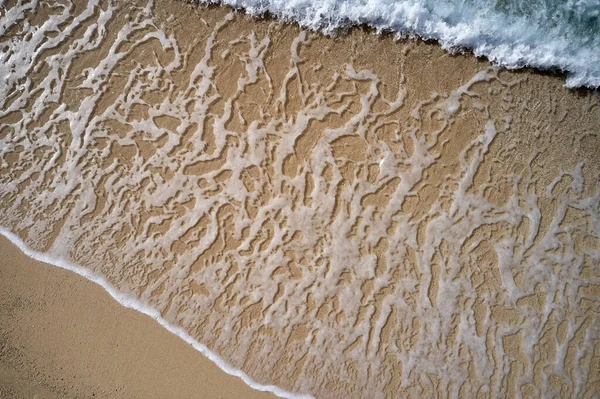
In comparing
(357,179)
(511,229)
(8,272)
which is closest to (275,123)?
(357,179)

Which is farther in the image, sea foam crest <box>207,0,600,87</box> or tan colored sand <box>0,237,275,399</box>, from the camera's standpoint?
sea foam crest <box>207,0,600,87</box>

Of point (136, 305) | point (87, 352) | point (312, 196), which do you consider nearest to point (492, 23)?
point (312, 196)

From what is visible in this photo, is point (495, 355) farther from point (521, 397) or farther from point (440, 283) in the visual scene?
point (440, 283)

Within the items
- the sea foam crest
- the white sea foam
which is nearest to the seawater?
the white sea foam

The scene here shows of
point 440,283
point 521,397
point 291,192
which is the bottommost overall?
point 521,397

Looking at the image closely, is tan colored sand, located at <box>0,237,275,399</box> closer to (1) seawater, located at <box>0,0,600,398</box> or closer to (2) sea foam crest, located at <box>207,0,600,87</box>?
(1) seawater, located at <box>0,0,600,398</box>
